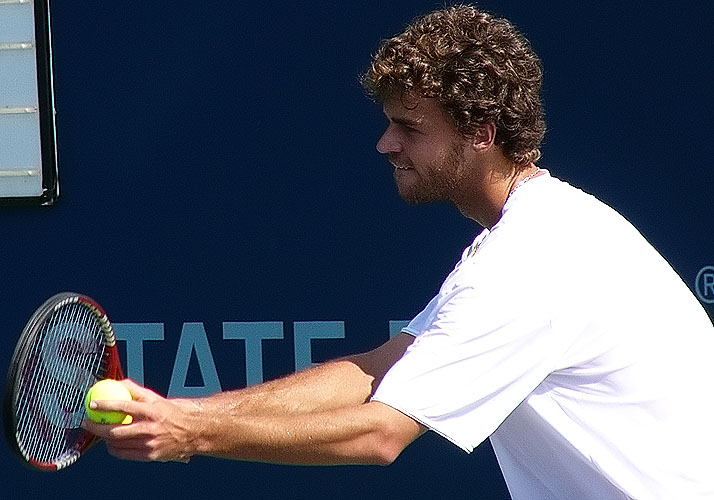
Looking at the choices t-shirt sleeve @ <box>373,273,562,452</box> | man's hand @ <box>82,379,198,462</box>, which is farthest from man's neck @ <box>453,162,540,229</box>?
man's hand @ <box>82,379,198,462</box>

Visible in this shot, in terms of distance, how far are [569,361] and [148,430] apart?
0.73 metres

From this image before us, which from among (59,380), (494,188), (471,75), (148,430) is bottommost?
(59,380)

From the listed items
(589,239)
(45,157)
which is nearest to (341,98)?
(45,157)

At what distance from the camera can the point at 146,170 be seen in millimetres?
4137

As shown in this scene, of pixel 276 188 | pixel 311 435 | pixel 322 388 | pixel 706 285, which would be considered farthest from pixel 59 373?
pixel 706 285

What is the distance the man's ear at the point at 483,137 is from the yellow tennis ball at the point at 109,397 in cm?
83

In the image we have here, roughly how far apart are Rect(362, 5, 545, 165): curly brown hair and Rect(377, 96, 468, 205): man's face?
0.9 inches

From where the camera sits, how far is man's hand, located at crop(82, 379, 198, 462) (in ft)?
6.82

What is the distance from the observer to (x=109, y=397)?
2.14 metres

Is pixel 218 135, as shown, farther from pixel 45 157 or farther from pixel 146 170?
pixel 45 157

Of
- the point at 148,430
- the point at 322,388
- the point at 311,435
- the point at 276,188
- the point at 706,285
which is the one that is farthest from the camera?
the point at 276,188

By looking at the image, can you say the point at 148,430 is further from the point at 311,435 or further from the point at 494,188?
the point at 494,188

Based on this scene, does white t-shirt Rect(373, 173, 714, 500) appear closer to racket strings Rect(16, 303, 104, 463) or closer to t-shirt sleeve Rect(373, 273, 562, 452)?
t-shirt sleeve Rect(373, 273, 562, 452)

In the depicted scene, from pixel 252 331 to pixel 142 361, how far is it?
0.38 metres
